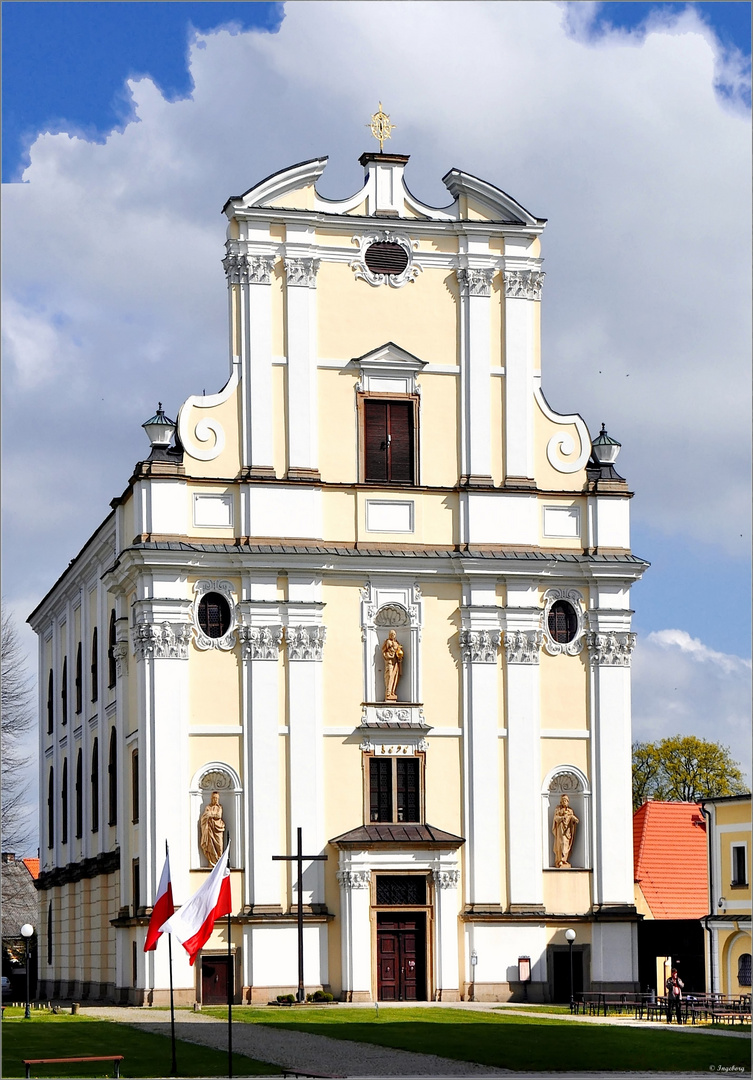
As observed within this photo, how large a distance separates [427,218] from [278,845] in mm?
17369

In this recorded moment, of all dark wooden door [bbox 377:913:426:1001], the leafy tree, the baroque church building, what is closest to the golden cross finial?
the baroque church building

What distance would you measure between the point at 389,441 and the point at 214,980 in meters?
14.8

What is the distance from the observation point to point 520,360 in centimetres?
5322

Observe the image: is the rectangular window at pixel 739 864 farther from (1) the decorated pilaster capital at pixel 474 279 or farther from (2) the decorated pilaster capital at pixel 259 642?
(1) the decorated pilaster capital at pixel 474 279

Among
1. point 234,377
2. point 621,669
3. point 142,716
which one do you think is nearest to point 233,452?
point 234,377

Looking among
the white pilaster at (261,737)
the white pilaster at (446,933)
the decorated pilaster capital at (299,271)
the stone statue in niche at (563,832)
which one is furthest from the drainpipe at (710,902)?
the decorated pilaster capital at (299,271)

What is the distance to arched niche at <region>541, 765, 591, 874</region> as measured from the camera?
51719 millimetres

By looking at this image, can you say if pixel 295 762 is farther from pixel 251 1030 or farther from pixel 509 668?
pixel 251 1030

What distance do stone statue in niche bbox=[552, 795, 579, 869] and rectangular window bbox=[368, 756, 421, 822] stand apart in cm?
382

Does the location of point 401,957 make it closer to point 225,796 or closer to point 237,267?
point 225,796

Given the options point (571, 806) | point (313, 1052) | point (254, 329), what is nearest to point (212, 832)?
point (571, 806)

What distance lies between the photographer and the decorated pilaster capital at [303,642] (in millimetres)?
50625

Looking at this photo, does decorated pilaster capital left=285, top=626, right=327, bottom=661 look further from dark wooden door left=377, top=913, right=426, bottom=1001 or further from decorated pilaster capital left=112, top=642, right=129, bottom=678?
dark wooden door left=377, top=913, right=426, bottom=1001

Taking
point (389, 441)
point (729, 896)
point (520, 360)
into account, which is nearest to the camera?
point (389, 441)
